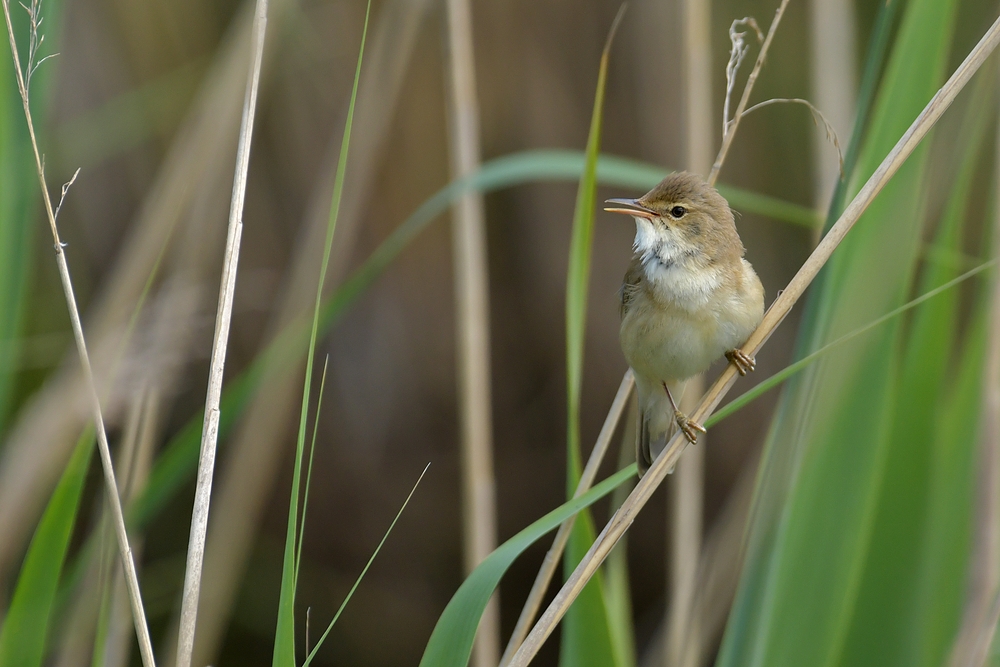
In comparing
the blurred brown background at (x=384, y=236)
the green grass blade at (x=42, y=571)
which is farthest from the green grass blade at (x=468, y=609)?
the blurred brown background at (x=384, y=236)

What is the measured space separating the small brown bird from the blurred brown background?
0.88 meters

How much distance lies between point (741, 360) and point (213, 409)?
0.90 m

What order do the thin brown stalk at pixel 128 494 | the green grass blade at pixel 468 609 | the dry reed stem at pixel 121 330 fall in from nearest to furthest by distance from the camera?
the green grass blade at pixel 468 609
the thin brown stalk at pixel 128 494
the dry reed stem at pixel 121 330

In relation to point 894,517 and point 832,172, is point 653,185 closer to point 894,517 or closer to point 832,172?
point 894,517

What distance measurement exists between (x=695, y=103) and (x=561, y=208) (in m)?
1.17

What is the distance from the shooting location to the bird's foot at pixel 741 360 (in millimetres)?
1485

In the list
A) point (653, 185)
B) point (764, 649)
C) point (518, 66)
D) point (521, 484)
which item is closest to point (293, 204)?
point (518, 66)

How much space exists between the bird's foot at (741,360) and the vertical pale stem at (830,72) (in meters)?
0.64

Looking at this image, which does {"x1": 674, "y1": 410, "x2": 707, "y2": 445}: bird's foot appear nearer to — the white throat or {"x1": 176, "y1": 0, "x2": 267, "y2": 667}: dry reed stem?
the white throat

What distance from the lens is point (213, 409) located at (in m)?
1.09

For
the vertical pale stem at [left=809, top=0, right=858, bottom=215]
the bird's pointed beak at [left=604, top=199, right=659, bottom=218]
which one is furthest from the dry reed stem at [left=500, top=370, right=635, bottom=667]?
the vertical pale stem at [left=809, top=0, right=858, bottom=215]

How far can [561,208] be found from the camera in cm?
303

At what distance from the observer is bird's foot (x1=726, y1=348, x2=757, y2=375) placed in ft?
4.87

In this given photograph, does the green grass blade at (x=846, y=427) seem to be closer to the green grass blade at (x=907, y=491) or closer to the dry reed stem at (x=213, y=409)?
the green grass blade at (x=907, y=491)
